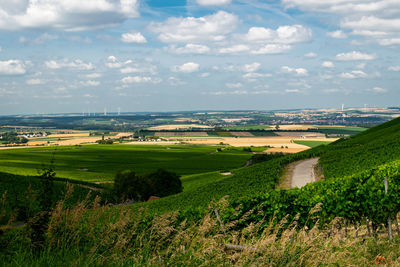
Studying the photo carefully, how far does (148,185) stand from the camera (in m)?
65.9

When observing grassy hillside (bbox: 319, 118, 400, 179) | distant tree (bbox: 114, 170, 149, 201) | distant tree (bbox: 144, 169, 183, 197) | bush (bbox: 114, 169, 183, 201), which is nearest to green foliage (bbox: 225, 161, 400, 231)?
grassy hillside (bbox: 319, 118, 400, 179)

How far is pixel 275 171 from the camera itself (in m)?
37.2

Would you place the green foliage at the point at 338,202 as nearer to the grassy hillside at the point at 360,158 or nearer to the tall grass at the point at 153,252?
the tall grass at the point at 153,252

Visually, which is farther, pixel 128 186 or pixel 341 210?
pixel 128 186

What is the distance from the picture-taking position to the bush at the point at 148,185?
64.4 m

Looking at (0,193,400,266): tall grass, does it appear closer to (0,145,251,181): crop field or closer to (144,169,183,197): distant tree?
(144,169,183,197): distant tree

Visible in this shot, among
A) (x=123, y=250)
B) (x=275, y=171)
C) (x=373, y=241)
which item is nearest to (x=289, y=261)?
(x=123, y=250)

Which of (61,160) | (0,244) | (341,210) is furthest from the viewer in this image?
(61,160)

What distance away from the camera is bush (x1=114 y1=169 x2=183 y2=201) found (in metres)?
64.4

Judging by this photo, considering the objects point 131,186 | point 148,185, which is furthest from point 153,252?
point 148,185

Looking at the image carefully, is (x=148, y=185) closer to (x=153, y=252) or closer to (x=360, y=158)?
(x=360, y=158)

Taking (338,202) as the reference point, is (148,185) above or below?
below

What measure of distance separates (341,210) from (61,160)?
364ft

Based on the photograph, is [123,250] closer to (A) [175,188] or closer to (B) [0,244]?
(B) [0,244]
